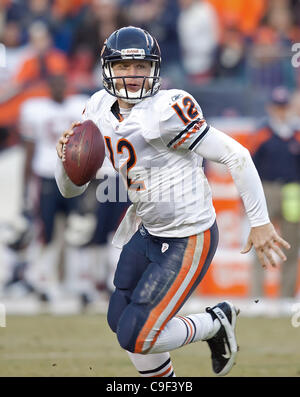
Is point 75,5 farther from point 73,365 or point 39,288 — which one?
point 73,365

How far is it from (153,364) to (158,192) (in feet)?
2.60

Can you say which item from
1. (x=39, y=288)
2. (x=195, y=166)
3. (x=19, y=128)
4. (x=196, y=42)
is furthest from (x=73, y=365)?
(x=196, y=42)

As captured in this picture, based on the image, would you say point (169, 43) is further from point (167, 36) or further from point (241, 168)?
point (241, 168)

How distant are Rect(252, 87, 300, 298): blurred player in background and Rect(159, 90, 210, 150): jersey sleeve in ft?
12.5

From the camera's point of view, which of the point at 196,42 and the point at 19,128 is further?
the point at 196,42

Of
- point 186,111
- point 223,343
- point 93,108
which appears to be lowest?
point 223,343

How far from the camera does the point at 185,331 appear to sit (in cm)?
390

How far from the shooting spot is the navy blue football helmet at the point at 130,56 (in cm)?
381

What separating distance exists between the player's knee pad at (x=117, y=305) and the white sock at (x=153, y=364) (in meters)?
0.18

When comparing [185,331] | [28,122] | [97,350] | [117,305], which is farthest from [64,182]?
[28,122]

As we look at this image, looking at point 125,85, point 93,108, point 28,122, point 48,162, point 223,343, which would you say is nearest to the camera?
point 125,85

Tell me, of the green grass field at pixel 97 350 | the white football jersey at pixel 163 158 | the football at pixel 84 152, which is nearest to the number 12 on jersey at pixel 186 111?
the white football jersey at pixel 163 158

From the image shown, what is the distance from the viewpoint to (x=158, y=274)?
149 inches

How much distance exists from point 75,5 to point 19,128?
245 cm
